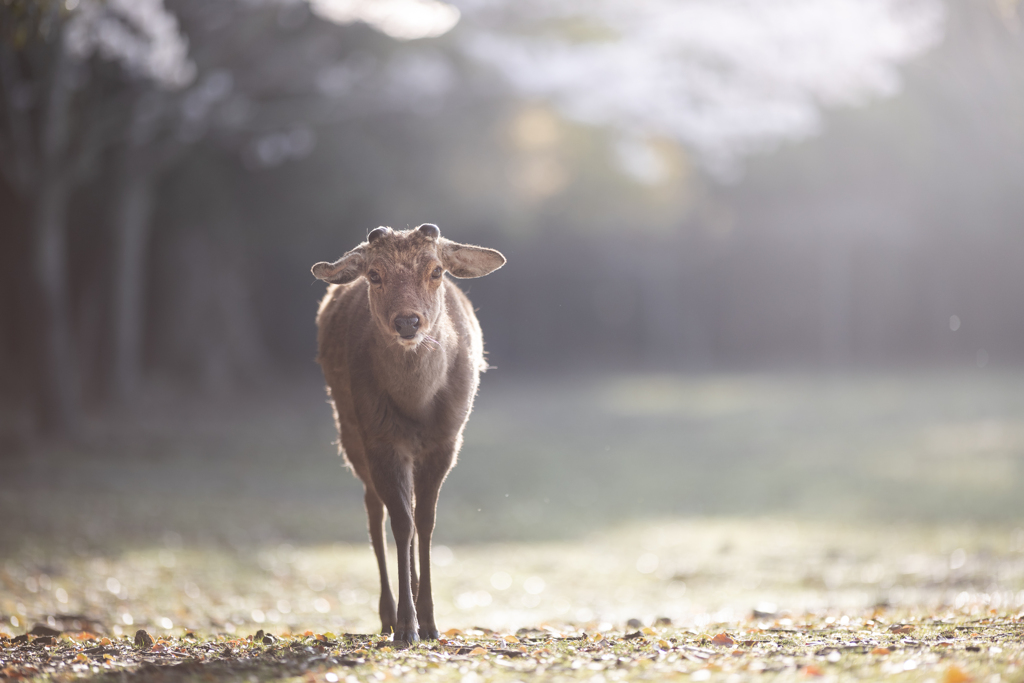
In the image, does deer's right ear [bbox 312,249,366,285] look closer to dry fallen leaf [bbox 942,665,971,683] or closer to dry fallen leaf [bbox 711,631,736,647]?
dry fallen leaf [bbox 711,631,736,647]

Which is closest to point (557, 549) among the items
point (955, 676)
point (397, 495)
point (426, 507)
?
point (426, 507)

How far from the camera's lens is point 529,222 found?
36406 millimetres

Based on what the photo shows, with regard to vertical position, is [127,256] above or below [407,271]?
above

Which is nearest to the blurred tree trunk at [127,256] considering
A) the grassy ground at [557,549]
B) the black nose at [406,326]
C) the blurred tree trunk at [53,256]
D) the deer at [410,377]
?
the grassy ground at [557,549]

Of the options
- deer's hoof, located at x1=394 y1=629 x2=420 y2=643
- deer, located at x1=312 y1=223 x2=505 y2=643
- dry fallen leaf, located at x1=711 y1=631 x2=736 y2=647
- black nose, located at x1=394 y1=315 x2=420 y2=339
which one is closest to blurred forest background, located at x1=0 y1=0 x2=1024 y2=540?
deer, located at x1=312 y1=223 x2=505 y2=643

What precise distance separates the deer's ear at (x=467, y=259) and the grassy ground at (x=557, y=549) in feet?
7.41

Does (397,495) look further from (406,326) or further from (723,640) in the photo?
(723,640)

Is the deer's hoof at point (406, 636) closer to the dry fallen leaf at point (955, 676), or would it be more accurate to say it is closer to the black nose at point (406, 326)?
the black nose at point (406, 326)

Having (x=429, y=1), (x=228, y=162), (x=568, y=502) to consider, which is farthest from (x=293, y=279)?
(x=429, y=1)

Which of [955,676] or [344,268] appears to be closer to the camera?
[955,676]

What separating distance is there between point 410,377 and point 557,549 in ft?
25.0

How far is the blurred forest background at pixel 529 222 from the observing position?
1476cm

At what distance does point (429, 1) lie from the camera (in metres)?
12.0

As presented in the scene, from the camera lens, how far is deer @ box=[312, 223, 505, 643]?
5723 millimetres
